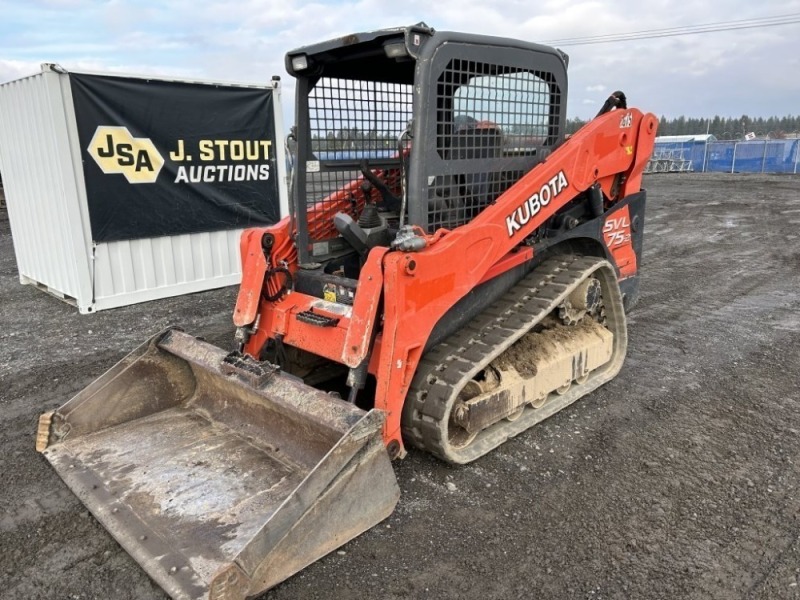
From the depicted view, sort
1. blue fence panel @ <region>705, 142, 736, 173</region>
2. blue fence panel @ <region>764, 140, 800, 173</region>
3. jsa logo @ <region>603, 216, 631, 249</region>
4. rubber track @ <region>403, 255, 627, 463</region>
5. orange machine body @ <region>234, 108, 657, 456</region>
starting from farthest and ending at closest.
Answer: blue fence panel @ <region>705, 142, 736, 173</region>, blue fence panel @ <region>764, 140, 800, 173</region>, jsa logo @ <region>603, 216, 631, 249</region>, rubber track @ <region>403, 255, 627, 463</region>, orange machine body @ <region>234, 108, 657, 456</region>

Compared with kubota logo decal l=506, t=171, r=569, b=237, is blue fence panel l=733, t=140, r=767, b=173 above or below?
below

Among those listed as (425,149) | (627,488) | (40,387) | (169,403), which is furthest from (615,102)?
(40,387)

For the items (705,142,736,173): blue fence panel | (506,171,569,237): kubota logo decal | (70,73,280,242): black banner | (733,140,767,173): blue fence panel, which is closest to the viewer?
(506,171,569,237): kubota logo decal

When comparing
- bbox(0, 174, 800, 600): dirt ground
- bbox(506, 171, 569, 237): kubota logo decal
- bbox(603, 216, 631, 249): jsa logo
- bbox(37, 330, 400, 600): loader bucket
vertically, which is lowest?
bbox(0, 174, 800, 600): dirt ground

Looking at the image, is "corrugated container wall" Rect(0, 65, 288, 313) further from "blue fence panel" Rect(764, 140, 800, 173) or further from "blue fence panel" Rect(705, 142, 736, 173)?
"blue fence panel" Rect(705, 142, 736, 173)

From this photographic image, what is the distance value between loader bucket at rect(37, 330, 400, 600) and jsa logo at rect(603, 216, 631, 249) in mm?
2872

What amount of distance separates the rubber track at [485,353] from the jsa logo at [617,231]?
41 cm

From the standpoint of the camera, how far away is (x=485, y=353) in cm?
361

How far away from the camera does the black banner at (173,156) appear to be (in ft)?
22.5

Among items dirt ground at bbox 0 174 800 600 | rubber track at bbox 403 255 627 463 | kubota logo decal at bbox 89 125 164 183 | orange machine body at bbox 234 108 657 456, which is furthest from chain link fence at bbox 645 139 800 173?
rubber track at bbox 403 255 627 463

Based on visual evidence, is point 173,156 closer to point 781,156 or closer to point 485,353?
point 485,353

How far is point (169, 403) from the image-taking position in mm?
4055

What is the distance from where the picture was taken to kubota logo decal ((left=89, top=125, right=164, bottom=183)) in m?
6.86

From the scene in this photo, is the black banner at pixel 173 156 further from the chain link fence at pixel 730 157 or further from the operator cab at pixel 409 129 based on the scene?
the chain link fence at pixel 730 157
